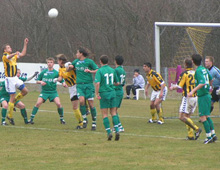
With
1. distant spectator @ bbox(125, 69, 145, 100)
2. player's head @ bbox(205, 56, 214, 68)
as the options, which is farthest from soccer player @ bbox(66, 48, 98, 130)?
distant spectator @ bbox(125, 69, 145, 100)

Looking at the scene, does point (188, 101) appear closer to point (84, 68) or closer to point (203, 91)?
point (203, 91)

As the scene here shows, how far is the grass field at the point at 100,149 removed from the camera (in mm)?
8969

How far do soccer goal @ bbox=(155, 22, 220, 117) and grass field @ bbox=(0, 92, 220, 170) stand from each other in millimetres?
3295

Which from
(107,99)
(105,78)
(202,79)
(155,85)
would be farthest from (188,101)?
(155,85)

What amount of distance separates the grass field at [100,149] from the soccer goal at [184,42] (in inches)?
130

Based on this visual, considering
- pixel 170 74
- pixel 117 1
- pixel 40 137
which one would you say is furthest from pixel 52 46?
pixel 40 137

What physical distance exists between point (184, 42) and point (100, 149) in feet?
32.5

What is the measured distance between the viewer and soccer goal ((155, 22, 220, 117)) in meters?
17.0

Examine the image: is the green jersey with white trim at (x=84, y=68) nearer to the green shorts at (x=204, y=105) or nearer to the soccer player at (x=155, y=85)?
the soccer player at (x=155, y=85)

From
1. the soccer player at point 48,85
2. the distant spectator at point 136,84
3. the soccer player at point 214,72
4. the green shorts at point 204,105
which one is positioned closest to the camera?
the green shorts at point 204,105

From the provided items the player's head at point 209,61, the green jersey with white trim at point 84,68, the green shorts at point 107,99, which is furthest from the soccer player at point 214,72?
the green shorts at point 107,99

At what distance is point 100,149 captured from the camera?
10.6 m

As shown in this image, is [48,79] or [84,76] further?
[48,79]

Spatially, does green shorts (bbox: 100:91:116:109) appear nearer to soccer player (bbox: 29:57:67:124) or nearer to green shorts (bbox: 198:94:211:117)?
green shorts (bbox: 198:94:211:117)
